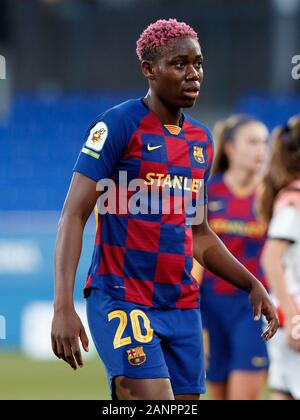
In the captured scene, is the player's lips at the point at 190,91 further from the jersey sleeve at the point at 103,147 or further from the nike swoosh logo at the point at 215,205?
the nike swoosh logo at the point at 215,205

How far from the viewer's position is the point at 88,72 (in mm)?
19234

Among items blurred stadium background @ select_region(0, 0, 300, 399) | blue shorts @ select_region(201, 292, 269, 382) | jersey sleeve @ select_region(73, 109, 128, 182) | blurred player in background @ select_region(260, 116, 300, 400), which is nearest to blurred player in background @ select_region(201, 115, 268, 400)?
blue shorts @ select_region(201, 292, 269, 382)

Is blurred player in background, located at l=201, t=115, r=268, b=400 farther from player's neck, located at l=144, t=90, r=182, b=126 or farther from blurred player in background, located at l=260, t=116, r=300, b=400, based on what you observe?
player's neck, located at l=144, t=90, r=182, b=126

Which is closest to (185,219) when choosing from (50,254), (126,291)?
(126,291)

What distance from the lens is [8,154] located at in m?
16.6

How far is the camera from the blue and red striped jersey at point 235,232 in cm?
723

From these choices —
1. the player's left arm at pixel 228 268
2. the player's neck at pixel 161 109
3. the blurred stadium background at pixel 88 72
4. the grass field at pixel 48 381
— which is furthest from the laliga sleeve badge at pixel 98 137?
the blurred stadium background at pixel 88 72

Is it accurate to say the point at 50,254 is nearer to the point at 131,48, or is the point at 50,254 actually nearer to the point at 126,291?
the point at 131,48

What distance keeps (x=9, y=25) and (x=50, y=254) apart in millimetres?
6757

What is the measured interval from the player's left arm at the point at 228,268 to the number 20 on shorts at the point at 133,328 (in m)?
0.56

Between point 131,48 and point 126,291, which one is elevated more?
point 131,48

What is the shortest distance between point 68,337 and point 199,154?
1073 millimetres

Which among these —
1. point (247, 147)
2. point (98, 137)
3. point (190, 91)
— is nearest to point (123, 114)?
point (98, 137)

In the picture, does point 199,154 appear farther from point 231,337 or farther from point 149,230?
point 231,337
